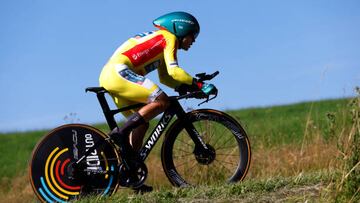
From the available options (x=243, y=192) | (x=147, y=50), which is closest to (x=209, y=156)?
(x=243, y=192)

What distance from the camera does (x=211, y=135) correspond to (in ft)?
26.8

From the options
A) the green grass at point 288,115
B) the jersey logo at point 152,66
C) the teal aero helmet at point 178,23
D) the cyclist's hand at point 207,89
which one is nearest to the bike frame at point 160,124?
the cyclist's hand at point 207,89

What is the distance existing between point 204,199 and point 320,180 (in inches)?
47.3

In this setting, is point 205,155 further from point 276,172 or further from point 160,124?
point 276,172

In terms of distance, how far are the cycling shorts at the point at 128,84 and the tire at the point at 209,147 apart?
53cm

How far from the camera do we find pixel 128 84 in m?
7.43

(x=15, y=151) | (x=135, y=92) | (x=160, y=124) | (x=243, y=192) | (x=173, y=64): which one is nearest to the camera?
(x=243, y=192)

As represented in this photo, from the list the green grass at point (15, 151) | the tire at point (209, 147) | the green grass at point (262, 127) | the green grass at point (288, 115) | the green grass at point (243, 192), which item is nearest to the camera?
the green grass at point (243, 192)

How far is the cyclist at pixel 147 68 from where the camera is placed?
24.3 feet

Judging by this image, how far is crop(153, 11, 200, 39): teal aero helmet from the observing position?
7.60 m

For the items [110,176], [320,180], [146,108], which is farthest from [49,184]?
[320,180]

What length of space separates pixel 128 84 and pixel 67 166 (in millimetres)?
1135

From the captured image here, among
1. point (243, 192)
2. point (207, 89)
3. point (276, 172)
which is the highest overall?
point (207, 89)

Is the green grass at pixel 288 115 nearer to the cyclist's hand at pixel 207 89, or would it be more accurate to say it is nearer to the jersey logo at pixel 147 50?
the cyclist's hand at pixel 207 89
